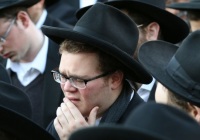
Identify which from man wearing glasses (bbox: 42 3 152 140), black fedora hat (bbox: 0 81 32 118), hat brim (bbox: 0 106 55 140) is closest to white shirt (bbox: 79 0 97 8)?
man wearing glasses (bbox: 42 3 152 140)

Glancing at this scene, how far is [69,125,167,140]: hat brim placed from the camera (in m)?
2.34

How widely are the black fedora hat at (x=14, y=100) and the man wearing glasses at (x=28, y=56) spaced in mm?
1440

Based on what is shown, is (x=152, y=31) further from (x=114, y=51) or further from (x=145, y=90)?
(x=114, y=51)

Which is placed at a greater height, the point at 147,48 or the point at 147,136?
the point at 147,136

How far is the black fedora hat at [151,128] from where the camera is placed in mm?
2351

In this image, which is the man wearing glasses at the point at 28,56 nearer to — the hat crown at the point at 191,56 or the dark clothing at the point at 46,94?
the dark clothing at the point at 46,94

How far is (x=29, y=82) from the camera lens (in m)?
5.79

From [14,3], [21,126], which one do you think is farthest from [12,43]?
[21,126]

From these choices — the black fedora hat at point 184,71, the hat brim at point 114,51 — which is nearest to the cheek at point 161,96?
the black fedora hat at point 184,71

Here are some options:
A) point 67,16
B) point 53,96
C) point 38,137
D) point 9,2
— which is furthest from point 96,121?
point 67,16

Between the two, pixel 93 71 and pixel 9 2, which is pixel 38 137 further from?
pixel 9 2

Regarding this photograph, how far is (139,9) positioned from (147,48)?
1.38 m

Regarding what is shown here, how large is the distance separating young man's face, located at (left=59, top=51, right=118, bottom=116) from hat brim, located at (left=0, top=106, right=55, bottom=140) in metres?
0.43

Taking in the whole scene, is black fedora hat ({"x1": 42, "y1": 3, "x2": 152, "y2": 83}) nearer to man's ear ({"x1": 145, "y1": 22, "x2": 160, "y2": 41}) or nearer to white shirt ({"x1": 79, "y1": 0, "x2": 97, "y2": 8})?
man's ear ({"x1": 145, "y1": 22, "x2": 160, "y2": 41})
